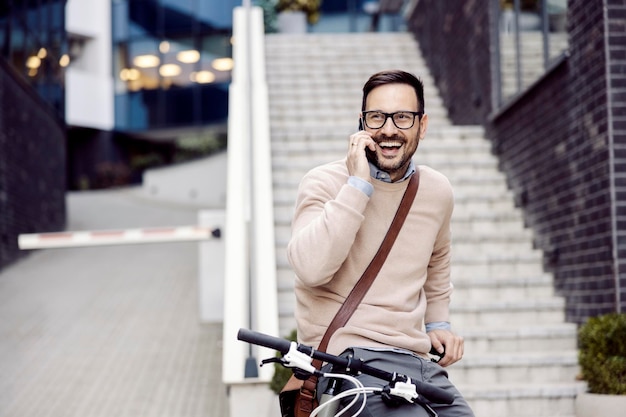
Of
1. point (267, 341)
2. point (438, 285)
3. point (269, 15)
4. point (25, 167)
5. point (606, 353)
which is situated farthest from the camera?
point (269, 15)

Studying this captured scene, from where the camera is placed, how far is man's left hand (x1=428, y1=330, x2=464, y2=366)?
2377mm

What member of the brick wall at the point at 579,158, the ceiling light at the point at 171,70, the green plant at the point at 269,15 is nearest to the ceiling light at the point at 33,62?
the green plant at the point at 269,15

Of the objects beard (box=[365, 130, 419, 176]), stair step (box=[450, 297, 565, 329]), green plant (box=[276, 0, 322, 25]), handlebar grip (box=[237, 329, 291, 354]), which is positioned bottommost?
stair step (box=[450, 297, 565, 329])

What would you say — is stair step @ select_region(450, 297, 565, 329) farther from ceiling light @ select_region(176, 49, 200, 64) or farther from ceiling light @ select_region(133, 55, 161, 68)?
ceiling light @ select_region(133, 55, 161, 68)

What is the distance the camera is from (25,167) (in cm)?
1105

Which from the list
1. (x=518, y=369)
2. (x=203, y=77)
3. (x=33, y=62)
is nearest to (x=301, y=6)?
(x=33, y=62)

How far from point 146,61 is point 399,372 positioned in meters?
24.0

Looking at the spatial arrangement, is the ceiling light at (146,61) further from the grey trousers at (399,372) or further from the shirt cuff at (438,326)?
the grey trousers at (399,372)

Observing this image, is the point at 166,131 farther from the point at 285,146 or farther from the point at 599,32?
the point at 599,32

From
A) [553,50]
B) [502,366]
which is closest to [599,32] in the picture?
[553,50]

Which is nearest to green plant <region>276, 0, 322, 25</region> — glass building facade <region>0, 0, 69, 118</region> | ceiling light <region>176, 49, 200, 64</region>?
glass building facade <region>0, 0, 69, 118</region>

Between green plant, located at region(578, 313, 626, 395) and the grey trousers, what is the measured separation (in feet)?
8.57

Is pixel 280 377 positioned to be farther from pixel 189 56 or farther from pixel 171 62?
pixel 171 62

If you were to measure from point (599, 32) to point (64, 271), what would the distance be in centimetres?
722
